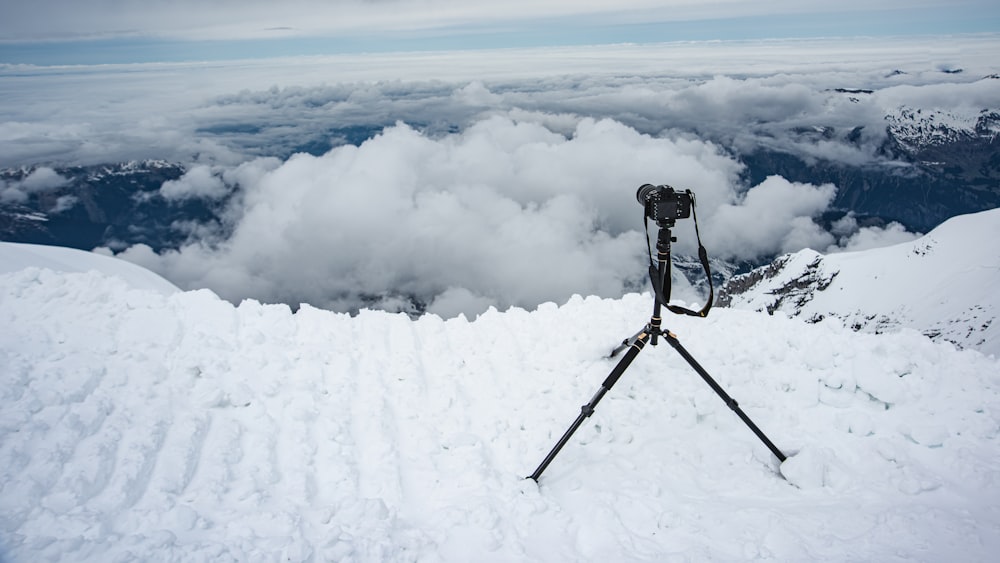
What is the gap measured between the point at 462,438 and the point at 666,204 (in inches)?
136

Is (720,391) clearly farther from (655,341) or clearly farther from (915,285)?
(915,285)

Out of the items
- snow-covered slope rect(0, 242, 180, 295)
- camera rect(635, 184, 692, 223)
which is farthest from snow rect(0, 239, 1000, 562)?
snow-covered slope rect(0, 242, 180, 295)

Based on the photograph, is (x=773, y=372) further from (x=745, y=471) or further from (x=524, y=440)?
(x=524, y=440)

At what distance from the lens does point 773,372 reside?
6.54m

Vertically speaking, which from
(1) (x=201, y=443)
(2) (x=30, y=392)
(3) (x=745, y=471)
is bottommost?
(3) (x=745, y=471)

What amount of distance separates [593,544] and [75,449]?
16.6ft

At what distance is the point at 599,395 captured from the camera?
4.70 metres

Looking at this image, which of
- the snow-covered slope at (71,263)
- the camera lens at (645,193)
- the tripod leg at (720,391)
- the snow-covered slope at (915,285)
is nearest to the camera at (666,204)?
the camera lens at (645,193)

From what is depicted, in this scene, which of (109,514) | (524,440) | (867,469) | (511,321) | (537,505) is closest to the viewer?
(109,514)

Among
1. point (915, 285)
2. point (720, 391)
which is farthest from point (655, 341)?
point (915, 285)

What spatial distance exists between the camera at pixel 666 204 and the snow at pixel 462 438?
2711 mm

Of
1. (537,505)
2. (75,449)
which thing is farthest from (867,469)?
(75,449)

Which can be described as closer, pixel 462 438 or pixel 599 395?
pixel 599 395

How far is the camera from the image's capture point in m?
4.54
